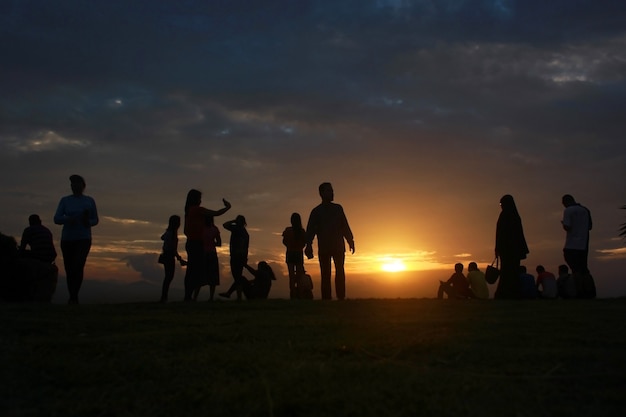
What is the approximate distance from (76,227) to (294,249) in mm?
5238

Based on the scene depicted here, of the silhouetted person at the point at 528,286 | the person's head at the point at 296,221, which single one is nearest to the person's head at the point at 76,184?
the person's head at the point at 296,221

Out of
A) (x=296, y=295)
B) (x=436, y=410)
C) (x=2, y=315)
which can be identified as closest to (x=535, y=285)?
(x=296, y=295)

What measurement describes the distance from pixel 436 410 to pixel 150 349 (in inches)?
99.9

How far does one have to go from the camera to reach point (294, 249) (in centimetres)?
1477

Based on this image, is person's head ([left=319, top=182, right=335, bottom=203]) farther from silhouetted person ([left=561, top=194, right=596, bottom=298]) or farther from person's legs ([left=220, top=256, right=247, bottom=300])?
silhouetted person ([left=561, top=194, right=596, bottom=298])

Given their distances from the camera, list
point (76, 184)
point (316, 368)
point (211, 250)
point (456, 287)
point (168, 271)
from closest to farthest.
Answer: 1. point (316, 368)
2. point (76, 184)
3. point (168, 271)
4. point (211, 250)
5. point (456, 287)

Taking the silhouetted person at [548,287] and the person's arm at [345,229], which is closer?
the person's arm at [345,229]

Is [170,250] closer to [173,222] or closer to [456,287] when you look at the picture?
[173,222]

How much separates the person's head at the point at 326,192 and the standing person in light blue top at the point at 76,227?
13.3ft

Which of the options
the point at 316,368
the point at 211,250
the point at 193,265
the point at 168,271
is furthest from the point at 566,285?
the point at 316,368

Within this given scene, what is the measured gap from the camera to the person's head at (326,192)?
12.2 meters

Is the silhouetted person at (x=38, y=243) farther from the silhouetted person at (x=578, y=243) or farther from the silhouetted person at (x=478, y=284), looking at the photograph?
the silhouetted person at (x=578, y=243)

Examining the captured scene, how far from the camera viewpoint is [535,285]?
1504cm

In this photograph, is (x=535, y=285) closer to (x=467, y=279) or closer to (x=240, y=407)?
(x=467, y=279)
